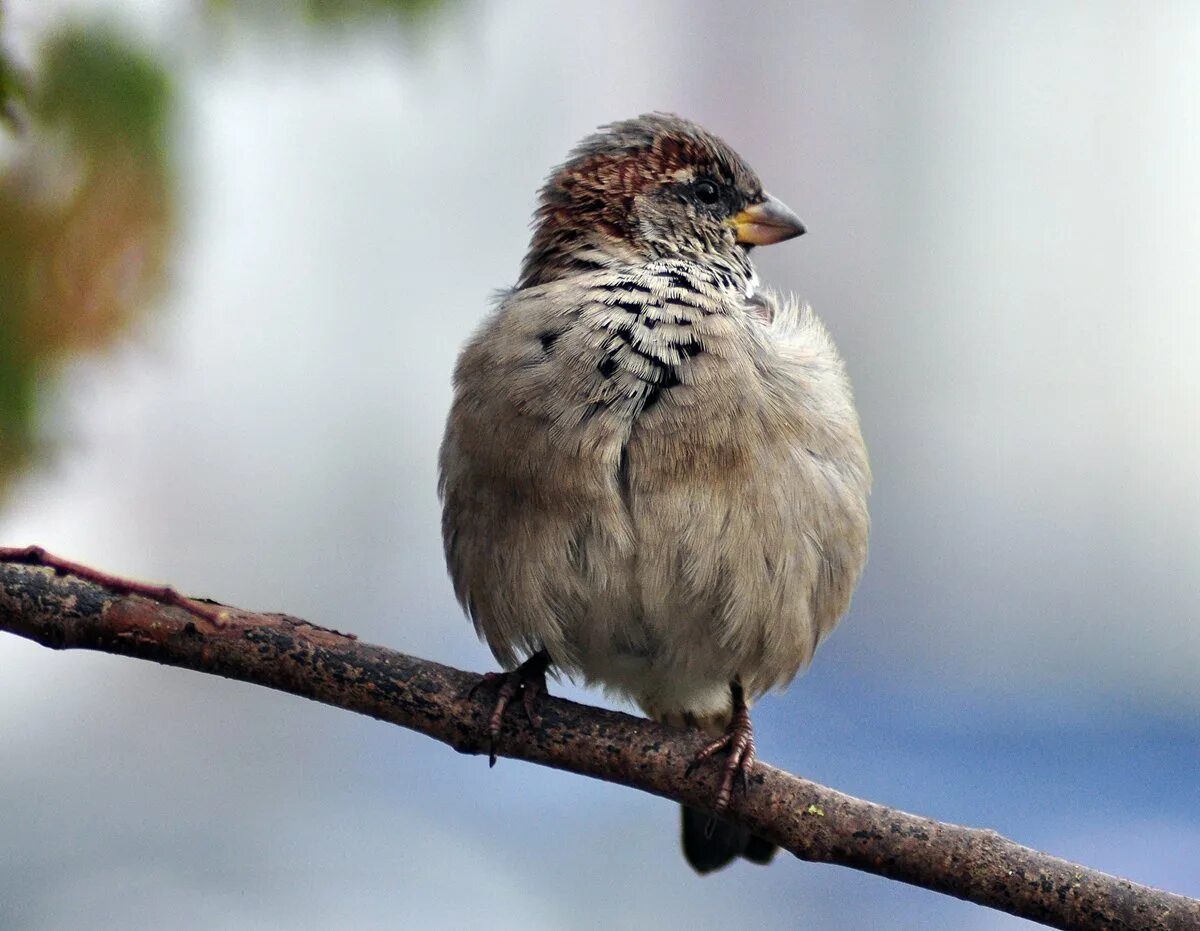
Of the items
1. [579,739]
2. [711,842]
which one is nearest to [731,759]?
[579,739]

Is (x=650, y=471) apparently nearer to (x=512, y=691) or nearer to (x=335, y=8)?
(x=512, y=691)

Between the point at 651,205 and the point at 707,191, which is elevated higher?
the point at 707,191

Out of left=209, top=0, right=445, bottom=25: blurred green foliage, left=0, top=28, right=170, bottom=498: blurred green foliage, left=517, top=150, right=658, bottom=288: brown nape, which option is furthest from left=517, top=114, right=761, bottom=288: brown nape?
left=0, top=28, right=170, bottom=498: blurred green foliage

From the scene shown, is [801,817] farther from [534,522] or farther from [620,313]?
[620,313]

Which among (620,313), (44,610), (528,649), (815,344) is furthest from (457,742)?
(815,344)

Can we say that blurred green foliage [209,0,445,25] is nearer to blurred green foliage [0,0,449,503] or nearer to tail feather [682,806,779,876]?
blurred green foliage [0,0,449,503]

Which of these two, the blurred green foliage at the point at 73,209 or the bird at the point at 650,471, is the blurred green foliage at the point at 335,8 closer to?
the blurred green foliage at the point at 73,209
